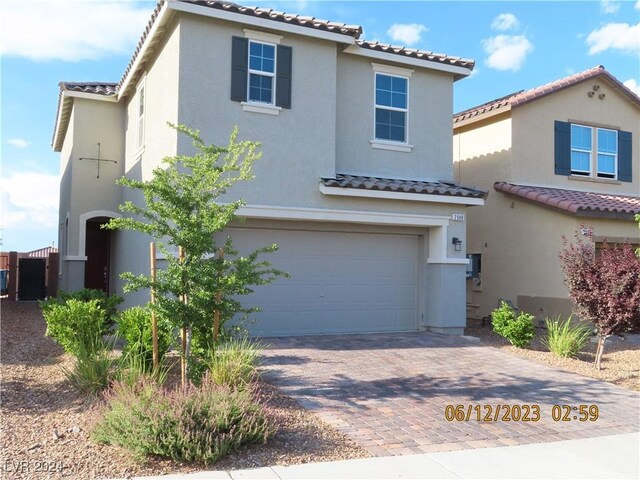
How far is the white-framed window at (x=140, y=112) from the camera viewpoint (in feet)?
48.6

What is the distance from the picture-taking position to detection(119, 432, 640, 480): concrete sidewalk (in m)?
5.70

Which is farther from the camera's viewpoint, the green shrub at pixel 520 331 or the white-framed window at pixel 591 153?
the white-framed window at pixel 591 153

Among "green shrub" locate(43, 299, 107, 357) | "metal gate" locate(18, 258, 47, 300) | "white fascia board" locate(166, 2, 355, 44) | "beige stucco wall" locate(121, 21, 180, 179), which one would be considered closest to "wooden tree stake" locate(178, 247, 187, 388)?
"green shrub" locate(43, 299, 107, 357)

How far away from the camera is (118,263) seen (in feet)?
56.6

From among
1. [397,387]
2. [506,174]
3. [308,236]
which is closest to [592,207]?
[506,174]

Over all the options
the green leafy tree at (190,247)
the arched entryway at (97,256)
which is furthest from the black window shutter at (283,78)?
the arched entryway at (97,256)

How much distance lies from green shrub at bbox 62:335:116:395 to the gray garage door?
173 inches

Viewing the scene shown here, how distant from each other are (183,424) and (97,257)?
1424 centimetres

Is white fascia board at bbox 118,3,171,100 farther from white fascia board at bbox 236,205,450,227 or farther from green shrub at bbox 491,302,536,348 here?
green shrub at bbox 491,302,536,348

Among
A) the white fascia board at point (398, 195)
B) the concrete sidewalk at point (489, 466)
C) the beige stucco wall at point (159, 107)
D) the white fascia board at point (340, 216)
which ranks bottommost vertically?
the concrete sidewalk at point (489, 466)

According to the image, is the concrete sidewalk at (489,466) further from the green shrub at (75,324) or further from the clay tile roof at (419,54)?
the clay tile roof at (419,54)

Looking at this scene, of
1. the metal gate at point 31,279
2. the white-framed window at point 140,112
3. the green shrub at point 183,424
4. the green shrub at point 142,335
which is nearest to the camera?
the green shrub at point 183,424

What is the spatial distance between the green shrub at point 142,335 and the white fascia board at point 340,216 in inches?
131

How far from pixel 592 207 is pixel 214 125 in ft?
30.9
